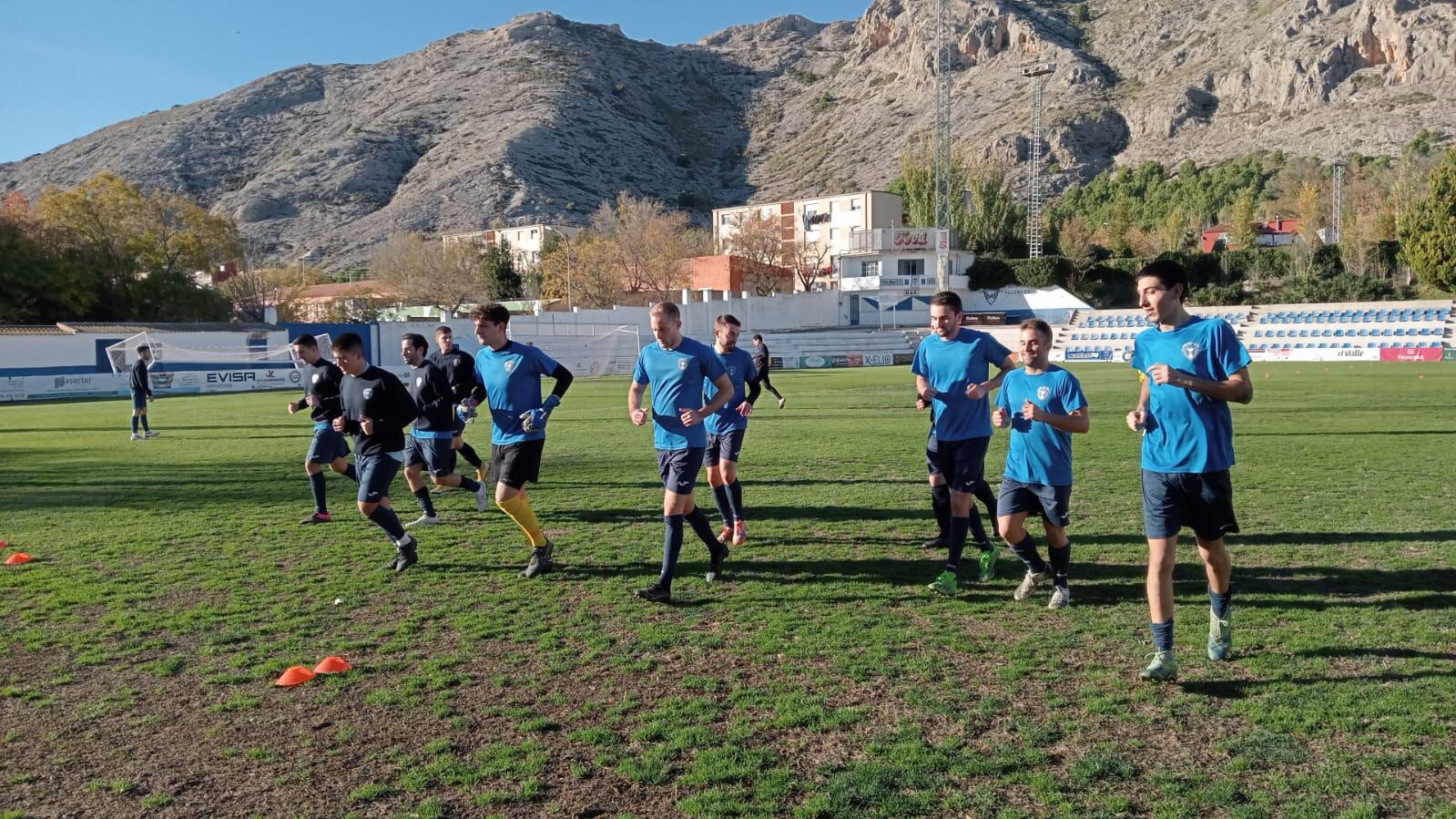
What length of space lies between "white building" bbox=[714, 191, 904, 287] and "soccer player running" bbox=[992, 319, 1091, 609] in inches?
2990

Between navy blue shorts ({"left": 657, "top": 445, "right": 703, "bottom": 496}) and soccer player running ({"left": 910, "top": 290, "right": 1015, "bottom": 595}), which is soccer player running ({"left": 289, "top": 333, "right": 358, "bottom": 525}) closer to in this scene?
navy blue shorts ({"left": 657, "top": 445, "right": 703, "bottom": 496})

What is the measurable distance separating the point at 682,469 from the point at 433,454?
359 cm

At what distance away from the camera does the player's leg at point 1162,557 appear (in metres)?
4.78

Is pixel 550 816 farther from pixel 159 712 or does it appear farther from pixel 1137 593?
pixel 1137 593

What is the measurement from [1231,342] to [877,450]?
387 inches

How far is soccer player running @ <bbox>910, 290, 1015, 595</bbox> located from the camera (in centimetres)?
672

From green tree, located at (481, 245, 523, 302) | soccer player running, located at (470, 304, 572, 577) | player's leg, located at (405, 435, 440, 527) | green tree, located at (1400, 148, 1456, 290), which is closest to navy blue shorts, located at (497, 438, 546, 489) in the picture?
soccer player running, located at (470, 304, 572, 577)

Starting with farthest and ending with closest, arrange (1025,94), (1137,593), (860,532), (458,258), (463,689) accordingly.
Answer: (1025,94), (458,258), (860,532), (1137,593), (463,689)

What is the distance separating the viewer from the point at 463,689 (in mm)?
4902

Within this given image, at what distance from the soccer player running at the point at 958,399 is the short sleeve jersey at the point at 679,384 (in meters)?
1.51

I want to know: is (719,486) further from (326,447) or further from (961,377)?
(326,447)

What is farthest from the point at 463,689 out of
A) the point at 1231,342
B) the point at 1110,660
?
the point at 1231,342

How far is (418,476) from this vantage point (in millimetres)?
9273

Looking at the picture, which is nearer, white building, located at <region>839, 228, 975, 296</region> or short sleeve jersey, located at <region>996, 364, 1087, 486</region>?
short sleeve jersey, located at <region>996, 364, 1087, 486</region>
